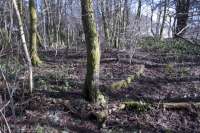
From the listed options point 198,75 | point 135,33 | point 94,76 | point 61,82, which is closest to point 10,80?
point 61,82

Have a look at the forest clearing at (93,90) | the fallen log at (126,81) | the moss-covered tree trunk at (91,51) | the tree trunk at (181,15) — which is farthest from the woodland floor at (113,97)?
the tree trunk at (181,15)

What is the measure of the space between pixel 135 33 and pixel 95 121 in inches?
315

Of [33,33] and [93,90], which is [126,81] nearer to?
[93,90]

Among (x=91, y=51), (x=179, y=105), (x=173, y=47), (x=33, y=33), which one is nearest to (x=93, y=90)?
(x=91, y=51)

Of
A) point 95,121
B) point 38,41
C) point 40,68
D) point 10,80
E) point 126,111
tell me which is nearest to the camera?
point 95,121

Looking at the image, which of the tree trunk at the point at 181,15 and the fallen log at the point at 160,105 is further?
the fallen log at the point at 160,105

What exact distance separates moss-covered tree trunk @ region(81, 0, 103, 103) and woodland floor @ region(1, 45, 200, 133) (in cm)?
34

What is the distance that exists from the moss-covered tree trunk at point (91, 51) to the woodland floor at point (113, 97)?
34 centimetres

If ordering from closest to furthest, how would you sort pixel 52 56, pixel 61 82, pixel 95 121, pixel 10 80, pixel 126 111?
pixel 95 121, pixel 126 111, pixel 10 80, pixel 61 82, pixel 52 56

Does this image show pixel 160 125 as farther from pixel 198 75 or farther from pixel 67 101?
pixel 198 75

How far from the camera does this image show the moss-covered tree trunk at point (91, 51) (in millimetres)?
8359

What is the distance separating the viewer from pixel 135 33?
15578 millimetres

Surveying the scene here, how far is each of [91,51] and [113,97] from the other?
5.22ft

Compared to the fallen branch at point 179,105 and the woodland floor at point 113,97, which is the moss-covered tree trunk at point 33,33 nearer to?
the woodland floor at point 113,97
